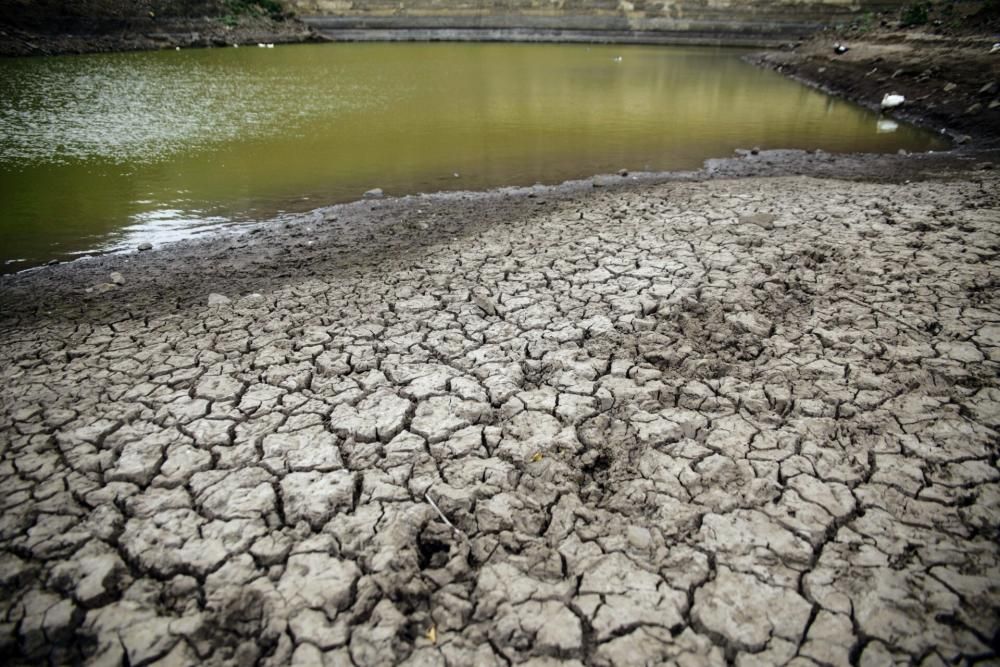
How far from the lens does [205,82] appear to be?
12.2 m

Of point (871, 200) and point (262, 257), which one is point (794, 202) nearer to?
point (871, 200)

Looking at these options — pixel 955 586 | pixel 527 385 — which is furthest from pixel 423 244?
pixel 955 586

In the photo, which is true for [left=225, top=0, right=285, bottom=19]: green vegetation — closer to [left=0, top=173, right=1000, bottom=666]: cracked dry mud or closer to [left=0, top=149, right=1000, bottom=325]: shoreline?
[left=0, top=149, right=1000, bottom=325]: shoreline

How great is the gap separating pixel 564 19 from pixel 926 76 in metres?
19.8

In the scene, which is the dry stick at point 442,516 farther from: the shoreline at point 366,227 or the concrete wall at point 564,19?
the concrete wall at point 564,19

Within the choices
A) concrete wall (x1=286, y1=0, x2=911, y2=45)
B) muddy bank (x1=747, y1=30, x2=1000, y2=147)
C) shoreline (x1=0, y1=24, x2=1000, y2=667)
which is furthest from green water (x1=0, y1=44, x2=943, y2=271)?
concrete wall (x1=286, y1=0, x2=911, y2=45)

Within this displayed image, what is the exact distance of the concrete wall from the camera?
24.5 metres

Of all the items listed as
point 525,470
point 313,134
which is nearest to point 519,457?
point 525,470

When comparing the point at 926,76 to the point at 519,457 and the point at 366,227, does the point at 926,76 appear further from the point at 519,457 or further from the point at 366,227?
the point at 519,457

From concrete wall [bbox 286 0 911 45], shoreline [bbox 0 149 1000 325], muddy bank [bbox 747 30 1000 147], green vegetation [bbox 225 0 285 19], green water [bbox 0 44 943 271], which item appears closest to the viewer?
shoreline [bbox 0 149 1000 325]

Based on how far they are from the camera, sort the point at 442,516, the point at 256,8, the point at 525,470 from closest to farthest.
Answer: the point at 442,516 < the point at 525,470 < the point at 256,8

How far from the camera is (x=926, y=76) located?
9828 mm

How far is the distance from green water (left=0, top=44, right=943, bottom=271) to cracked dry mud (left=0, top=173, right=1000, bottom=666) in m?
2.43

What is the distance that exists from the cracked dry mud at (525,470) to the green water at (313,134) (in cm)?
243
